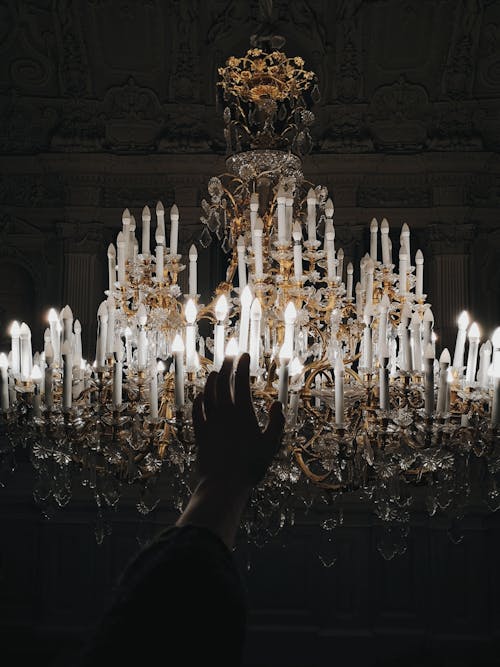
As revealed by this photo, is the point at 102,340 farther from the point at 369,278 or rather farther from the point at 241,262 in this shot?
the point at 369,278

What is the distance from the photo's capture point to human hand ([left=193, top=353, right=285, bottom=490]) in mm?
1418

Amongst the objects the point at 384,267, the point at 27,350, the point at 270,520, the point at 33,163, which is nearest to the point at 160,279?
the point at 27,350

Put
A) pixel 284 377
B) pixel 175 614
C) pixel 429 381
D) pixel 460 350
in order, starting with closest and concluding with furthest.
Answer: pixel 175 614 → pixel 284 377 → pixel 429 381 → pixel 460 350

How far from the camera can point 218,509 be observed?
1.34 meters

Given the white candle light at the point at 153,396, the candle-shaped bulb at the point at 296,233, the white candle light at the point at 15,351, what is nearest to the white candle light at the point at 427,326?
the candle-shaped bulb at the point at 296,233

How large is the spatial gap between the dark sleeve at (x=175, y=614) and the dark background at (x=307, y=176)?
688cm

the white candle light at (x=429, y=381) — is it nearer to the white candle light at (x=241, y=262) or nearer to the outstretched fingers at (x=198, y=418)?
the white candle light at (x=241, y=262)

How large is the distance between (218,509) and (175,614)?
0.28m

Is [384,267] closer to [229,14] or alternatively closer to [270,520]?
[270,520]

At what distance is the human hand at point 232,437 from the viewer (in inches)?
55.8

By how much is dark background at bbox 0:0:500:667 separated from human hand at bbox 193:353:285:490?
6647 millimetres

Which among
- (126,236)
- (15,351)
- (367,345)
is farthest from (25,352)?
(367,345)

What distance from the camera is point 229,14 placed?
336 inches

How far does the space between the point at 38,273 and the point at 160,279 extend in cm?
538
